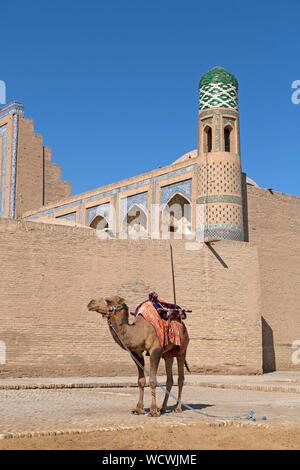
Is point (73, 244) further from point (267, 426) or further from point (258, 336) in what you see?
point (267, 426)

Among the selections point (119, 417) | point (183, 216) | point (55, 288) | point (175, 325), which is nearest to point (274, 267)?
point (183, 216)

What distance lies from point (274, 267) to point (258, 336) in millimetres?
3213

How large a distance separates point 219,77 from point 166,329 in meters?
11.6

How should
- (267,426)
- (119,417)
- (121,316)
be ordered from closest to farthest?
(267,426)
(119,417)
(121,316)

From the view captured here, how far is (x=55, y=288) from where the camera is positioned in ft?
42.4

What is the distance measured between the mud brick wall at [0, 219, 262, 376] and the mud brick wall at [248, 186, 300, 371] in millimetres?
1841

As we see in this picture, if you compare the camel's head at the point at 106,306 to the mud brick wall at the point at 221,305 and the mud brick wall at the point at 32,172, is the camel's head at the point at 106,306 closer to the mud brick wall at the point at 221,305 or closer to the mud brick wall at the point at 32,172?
the mud brick wall at the point at 221,305

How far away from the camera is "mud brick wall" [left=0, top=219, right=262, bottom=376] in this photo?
40.7 ft

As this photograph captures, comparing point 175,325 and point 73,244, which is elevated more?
point 73,244

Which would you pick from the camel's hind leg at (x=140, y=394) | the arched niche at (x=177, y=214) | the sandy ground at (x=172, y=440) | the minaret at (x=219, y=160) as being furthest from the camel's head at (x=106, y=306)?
the arched niche at (x=177, y=214)

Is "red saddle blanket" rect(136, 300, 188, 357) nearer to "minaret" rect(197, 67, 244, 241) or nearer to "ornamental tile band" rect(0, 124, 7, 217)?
"minaret" rect(197, 67, 244, 241)

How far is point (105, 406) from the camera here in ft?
22.8

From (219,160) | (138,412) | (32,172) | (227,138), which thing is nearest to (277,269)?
(219,160)

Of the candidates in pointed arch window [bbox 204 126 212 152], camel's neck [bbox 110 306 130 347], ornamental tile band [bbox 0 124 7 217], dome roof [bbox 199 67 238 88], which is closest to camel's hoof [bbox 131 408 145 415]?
camel's neck [bbox 110 306 130 347]
